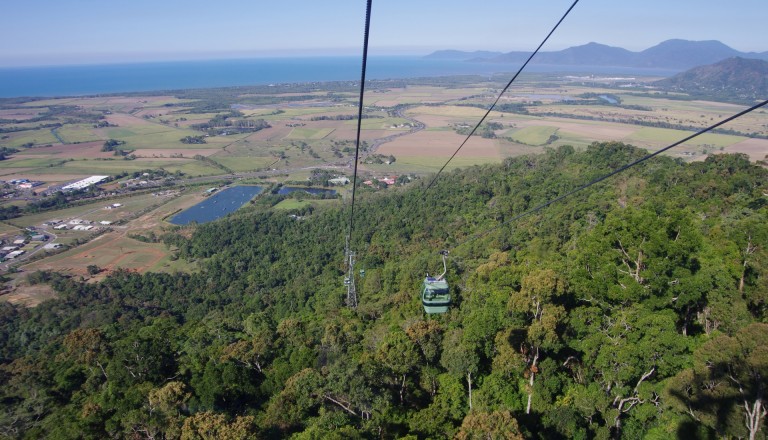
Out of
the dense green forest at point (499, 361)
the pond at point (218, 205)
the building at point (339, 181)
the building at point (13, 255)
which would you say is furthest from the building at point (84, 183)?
the dense green forest at point (499, 361)

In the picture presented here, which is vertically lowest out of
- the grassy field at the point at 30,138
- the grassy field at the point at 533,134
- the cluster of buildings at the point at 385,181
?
the cluster of buildings at the point at 385,181

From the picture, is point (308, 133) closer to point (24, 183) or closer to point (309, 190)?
point (309, 190)

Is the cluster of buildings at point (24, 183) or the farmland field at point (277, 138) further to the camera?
the cluster of buildings at point (24, 183)

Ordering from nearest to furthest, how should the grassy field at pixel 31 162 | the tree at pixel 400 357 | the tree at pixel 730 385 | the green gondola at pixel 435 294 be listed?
1. the tree at pixel 730 385
2. the green gondola at pixel 435 294
3. the tree at pixel 400 357
4. the grassy field at pixel 31 162

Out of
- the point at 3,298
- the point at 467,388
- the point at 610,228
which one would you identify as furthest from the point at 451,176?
the point at 3,298

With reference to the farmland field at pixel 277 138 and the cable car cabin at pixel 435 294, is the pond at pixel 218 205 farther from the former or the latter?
the cable car cabin at pixel 435 294

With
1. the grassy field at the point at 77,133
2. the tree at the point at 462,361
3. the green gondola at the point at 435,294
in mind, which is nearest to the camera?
the tree at the point at 462,361

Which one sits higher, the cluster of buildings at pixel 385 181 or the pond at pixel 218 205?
the cluster of buildings at pixel 385 181
